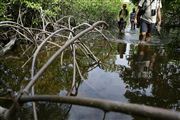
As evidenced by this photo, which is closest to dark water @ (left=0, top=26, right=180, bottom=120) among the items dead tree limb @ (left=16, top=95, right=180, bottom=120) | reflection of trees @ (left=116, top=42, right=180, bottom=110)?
reflection of trees @ (left=116, top=42, right=180, bottom=110)

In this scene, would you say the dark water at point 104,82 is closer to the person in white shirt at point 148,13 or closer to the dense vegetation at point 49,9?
the dense vegetation at point 49,9

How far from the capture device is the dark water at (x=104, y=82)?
3703 millimetres

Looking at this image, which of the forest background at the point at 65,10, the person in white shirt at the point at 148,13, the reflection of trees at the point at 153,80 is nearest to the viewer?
the reflection of trees at the point at 153,80

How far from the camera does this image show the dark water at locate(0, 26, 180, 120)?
3.70 meters

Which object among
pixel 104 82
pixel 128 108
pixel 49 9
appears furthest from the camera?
pixel 49 9

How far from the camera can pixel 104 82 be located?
515cm

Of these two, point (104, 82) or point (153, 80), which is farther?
point (153, 80)

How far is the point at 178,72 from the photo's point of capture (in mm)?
6055

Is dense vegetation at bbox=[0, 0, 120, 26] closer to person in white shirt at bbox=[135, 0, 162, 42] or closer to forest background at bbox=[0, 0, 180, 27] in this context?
forest background at bbox=[0, 0, 180, 27]

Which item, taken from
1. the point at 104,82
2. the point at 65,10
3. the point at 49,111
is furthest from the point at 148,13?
the point at 49,111

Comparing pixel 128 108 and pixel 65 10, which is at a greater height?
pixel 128 108

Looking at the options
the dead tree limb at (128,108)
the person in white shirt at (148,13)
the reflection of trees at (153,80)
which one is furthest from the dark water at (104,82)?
the person in white shirt at (148,13)

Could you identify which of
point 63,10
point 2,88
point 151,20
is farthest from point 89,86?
point 63,10

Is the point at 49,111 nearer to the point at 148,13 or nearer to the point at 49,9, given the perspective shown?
the point at 148,13
